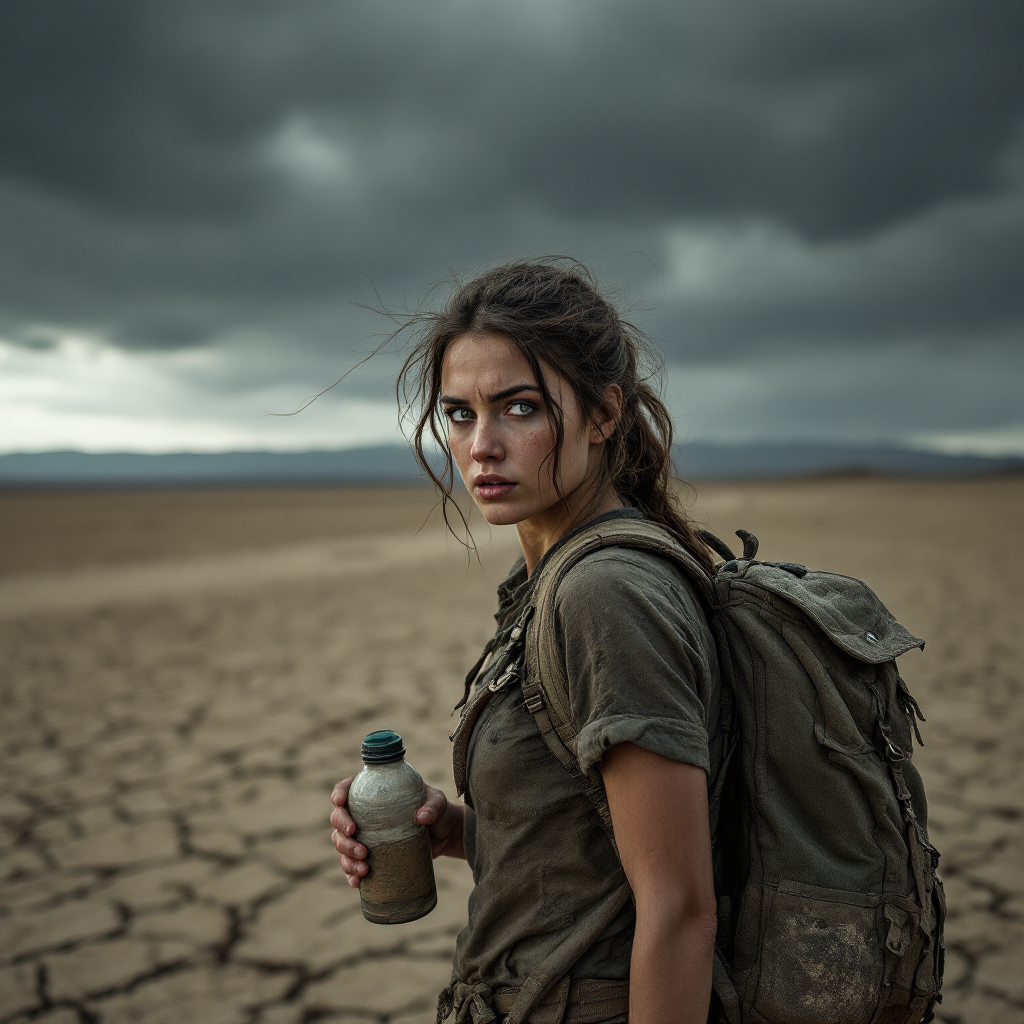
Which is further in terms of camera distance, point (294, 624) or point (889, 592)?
point (889, 592)

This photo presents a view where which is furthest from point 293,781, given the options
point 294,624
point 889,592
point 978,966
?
point 889,592

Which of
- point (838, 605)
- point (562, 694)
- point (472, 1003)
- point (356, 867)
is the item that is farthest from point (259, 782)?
point (838, 605)

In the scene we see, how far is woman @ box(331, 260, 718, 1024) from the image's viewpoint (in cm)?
91

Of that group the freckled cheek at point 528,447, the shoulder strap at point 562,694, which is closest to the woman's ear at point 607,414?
the freckled cheek at point 528,447

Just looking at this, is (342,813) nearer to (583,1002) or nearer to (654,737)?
(583,1002)

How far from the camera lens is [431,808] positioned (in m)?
1.36

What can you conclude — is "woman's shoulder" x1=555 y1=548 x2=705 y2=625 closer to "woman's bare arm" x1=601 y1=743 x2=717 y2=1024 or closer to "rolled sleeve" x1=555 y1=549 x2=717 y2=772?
"rolled sleeve" x1=555 y1=549 x2=717 y2=772

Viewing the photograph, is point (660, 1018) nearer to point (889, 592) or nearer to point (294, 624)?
point (294, 624)

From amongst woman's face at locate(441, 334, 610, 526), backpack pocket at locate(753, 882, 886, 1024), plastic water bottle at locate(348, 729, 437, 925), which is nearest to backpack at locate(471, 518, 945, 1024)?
backpack pocket at locate(753, 882, 886, 1024)

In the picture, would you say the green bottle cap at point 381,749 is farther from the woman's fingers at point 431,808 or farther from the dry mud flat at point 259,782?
the dry mud flat at point 259,782

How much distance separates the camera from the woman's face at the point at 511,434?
1193 mm

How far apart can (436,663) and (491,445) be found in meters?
5.45

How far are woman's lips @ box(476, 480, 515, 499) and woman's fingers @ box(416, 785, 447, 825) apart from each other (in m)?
0.49

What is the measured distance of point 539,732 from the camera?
1047 mm
